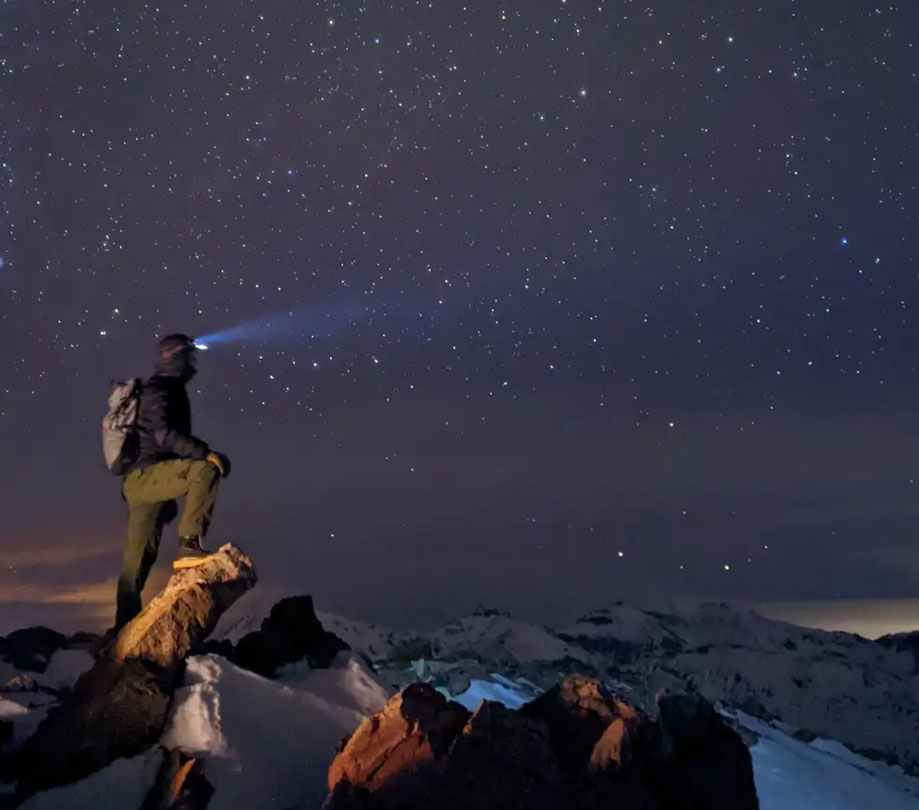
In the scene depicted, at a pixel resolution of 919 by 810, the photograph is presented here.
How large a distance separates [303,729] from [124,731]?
2.10 m

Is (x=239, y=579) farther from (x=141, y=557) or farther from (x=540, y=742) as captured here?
(x=540, y=742)

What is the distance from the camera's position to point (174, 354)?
10.6 m

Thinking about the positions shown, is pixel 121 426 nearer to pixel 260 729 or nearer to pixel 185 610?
pixel 185 610

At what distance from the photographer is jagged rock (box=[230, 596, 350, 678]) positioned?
12008 millimetres

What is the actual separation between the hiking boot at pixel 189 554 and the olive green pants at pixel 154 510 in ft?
0.32

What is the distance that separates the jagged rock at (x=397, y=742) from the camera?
845 centimetres

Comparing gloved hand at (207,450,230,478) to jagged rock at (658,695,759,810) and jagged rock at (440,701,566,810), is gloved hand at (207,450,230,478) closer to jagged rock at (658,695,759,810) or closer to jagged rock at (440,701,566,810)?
jagged rock at (440,701,566,810)

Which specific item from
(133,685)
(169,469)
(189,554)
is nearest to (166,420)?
(169,469)

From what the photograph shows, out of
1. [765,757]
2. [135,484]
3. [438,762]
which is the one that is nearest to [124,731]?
[135,484]

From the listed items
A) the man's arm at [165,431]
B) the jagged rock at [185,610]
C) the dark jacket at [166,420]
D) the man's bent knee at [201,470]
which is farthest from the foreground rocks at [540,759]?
the dark jacket at [166,420]

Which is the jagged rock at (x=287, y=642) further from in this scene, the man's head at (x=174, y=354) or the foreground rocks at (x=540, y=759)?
the man's head at (x=174, y=354)

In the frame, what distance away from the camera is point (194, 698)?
32.6ft

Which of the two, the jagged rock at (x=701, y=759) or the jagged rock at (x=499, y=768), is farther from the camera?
the jagged rock at (x=701, y=759)

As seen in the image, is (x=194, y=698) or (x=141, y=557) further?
(x=141, y=557)
